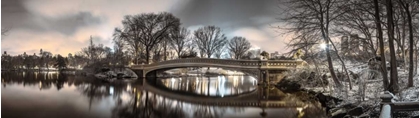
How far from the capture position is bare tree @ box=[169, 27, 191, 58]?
55.9ft

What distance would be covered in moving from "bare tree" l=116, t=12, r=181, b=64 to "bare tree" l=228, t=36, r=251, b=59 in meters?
2.95

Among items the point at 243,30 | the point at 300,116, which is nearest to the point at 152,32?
the point at 243,30

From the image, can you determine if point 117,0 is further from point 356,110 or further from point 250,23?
point 356,110

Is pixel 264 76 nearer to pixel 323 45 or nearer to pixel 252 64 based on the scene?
pixel 252 64

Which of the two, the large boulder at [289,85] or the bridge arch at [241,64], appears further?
the bridge arch at [241,64]

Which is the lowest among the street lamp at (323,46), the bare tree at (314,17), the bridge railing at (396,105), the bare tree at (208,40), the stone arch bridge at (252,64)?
the bridge railing at (396,105)

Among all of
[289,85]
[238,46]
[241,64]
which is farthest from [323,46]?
[238,46]

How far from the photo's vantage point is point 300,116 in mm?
4570

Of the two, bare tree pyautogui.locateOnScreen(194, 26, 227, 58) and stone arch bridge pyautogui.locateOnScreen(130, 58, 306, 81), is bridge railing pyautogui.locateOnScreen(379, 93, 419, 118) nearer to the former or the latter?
stone arch bridge pyautogui.locateOnScreen(130, 58, 306, 81)

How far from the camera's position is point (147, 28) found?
16672 millimetres

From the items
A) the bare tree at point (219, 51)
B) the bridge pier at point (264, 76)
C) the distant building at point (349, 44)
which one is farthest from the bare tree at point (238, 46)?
the distant building at point (349, 44)

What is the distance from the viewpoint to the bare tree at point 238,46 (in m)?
15.7

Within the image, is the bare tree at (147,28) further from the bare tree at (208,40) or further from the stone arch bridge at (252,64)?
the stone arch bridge at (252,64)

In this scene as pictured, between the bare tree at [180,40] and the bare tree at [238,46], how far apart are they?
2.33m
